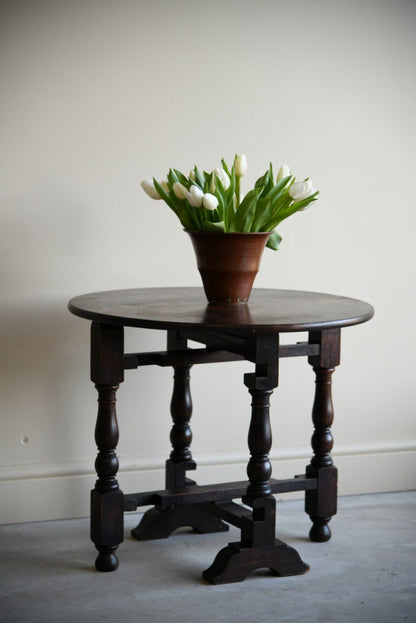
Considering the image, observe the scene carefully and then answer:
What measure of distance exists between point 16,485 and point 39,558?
1.30 ft

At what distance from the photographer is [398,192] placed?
356 centimetres

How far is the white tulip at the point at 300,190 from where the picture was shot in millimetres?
2600

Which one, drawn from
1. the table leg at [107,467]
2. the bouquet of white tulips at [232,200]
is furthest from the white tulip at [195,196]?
the table leg at [107,467]

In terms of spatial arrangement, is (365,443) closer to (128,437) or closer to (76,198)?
(128,437)

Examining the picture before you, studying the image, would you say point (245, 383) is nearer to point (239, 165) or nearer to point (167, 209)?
point (239, 165)

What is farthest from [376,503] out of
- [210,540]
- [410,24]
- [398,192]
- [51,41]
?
[51,41]

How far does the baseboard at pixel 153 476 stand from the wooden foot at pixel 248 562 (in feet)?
2.30

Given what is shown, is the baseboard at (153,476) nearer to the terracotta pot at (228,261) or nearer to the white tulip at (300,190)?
the terracotta pot at (228,261)

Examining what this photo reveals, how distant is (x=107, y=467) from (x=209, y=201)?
0.89 m

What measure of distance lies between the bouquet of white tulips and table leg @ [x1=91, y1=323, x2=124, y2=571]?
432 millimetres

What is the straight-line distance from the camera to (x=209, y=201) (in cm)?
254

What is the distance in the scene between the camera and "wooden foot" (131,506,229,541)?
3.03 meters

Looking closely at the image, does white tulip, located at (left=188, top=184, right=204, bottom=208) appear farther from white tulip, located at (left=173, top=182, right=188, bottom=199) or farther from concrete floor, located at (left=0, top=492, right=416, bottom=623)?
concrete floor, located at (left=0, top=492, right=416, bottom=623)

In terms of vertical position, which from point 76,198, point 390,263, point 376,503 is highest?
point 76,198
